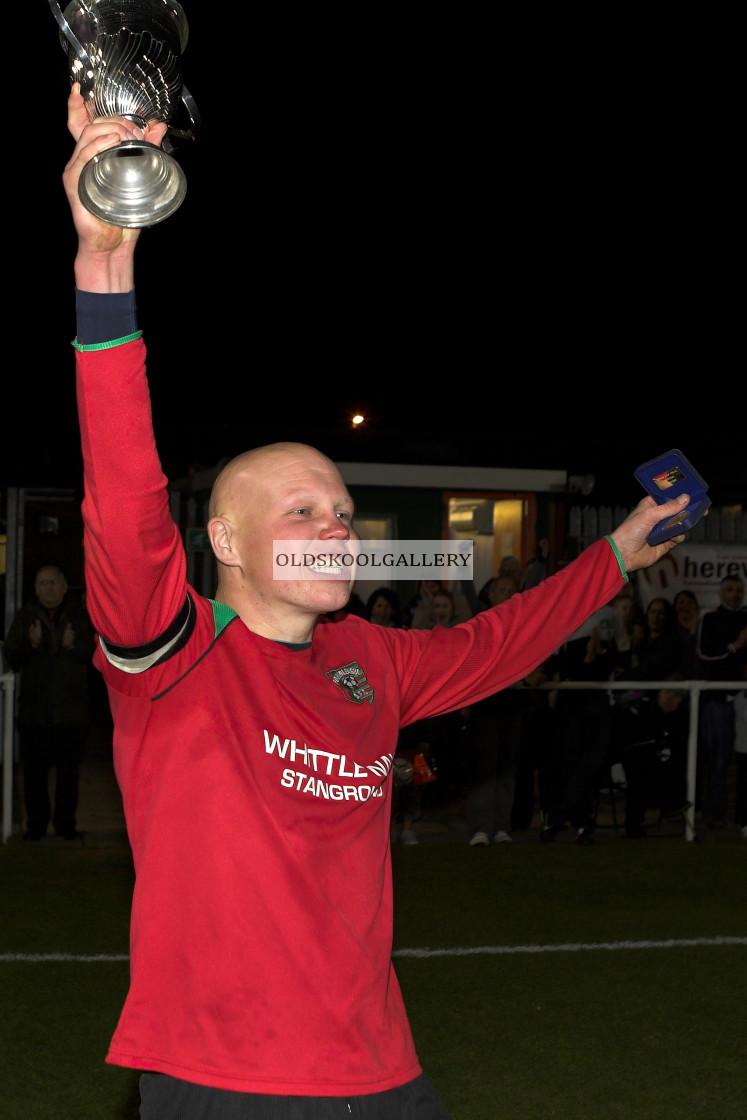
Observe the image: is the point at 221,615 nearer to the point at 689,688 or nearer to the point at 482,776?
the point at 482,776

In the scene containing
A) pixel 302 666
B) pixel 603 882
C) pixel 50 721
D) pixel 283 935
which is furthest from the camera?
pixel 50 721

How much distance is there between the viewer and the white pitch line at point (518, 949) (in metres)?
6.70

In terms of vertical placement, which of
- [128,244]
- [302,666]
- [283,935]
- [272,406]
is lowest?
[283,935]

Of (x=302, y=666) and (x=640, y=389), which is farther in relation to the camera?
(x=640, y=389)

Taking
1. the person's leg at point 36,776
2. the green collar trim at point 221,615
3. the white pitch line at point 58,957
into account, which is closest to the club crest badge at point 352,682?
the green collar trim at point 221,615

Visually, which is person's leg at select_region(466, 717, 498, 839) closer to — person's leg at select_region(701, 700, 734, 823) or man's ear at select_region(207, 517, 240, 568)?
person's leg at select_region(701, 700, 734, 823)

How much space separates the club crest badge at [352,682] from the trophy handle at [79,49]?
43.4 inches

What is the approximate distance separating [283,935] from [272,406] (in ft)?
111

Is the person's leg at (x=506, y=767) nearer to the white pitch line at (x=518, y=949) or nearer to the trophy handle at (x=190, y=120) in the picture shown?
the white pitch line at (x=518, y=949)

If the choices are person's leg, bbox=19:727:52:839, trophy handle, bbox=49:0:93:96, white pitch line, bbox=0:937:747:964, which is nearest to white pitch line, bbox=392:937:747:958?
white pitch line, bbox=0:937:747:964

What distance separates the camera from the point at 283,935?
2.04 m

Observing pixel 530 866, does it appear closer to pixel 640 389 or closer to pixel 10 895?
pixel 10 895

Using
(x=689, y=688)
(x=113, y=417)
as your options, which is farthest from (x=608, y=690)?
(x=113, y=417)

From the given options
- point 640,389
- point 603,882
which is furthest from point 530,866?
point 640,389
